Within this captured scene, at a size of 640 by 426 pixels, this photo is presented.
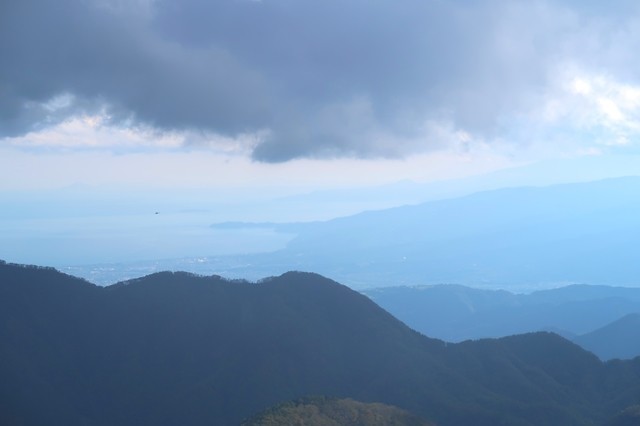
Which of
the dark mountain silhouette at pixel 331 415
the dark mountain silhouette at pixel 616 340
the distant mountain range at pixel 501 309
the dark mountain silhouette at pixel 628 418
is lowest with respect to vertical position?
the dark mountain silhouette at pixel 628 418

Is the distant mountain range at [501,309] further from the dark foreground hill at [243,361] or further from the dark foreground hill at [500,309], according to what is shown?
the dark foreground hill at [243,361]

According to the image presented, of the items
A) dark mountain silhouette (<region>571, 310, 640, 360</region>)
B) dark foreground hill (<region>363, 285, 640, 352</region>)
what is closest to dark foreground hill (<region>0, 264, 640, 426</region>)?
dark mountain silhouette (<region>571, 310, 640, 360</region>)

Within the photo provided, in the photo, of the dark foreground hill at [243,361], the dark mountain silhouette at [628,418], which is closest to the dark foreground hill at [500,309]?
the dark foreground hill at [243,361]

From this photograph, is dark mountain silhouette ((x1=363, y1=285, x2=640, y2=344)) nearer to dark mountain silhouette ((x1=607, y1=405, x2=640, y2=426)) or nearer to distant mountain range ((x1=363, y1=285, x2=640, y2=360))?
distant mountain range ((x1=363, y1=285, x2=640, y2=360))

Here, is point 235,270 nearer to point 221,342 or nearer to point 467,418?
point 221,342

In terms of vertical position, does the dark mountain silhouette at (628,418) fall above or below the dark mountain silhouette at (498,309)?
below
